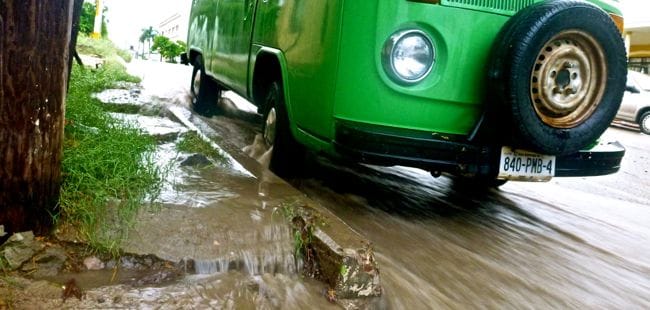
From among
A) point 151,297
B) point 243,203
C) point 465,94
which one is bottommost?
point 151,297

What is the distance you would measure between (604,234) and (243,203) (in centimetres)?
277

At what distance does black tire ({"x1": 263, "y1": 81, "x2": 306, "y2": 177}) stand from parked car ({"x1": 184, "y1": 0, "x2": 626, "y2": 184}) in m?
0.58

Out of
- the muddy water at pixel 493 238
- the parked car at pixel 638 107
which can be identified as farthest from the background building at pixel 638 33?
the muddy water at pixel 493 238

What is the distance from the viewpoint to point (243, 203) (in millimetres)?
2980

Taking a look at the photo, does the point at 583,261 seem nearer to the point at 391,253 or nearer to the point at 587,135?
the point at 587,135

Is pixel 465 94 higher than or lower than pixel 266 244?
higher

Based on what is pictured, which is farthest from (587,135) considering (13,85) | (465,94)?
(13,85)

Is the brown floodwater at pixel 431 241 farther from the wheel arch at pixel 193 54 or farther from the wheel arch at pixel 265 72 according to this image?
the wheel arch at pixel 193 54

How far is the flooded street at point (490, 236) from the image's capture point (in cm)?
278

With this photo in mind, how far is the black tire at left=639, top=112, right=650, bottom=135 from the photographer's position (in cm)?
1307

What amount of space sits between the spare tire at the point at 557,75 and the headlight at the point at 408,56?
1.27ft

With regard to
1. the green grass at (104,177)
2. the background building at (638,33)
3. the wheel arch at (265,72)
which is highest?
the background building at (638,33)

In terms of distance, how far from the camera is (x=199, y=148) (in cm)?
411

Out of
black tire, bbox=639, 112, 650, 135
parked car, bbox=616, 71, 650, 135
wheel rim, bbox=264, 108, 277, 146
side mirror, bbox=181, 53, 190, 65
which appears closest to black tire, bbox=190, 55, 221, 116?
side mirror, bbox=181, 53, 190, 65
